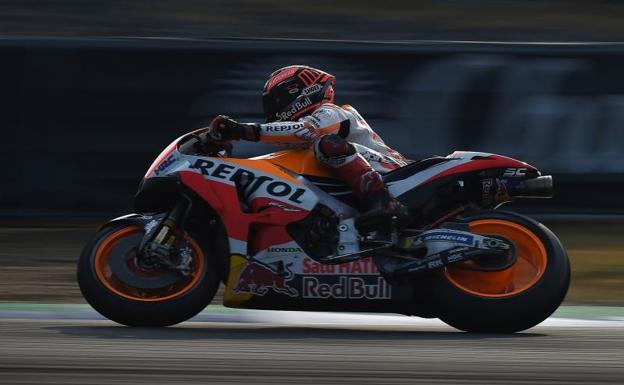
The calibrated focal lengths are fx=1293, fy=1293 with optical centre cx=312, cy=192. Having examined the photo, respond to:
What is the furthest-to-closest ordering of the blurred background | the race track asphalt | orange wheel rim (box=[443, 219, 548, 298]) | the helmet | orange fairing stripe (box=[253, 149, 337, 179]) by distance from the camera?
the blurred background, the helmet, orange fairing stripe (box=[253, 149, 337, 179]), orange wheel rim (box=[443, 219, 548, 298]), the race track asphalt

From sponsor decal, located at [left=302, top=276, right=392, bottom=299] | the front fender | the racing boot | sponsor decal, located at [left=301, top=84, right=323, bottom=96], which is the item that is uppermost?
sponsor decal, located at [left=301, top=84, right=323, bottom=96]

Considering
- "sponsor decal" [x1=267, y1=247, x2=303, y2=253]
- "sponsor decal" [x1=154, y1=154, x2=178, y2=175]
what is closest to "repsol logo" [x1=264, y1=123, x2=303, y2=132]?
"sponsor decal" [x1=154, y1=154, x2=178, y2=175]

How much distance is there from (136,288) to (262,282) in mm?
672

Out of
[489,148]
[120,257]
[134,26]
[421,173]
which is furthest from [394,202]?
[134,26]

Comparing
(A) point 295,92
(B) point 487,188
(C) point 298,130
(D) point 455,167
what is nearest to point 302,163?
(C) point 298,130

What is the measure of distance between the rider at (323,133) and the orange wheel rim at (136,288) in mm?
672

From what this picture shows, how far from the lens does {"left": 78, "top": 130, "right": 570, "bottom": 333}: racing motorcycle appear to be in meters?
6.73

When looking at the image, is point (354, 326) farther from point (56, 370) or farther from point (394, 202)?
point (56, 370)

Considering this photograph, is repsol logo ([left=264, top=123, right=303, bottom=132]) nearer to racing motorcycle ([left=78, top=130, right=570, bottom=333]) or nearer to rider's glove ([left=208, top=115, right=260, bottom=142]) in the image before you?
→ rider's glove ([left=208, top=115, right=260, bottom=142])

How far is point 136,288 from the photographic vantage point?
6.86 metres

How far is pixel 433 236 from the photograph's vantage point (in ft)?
22.3

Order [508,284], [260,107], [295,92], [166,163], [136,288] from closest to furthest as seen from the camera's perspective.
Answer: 1. [508,284]
2. [136,288]
3. [166,163]
4. [295,92]
5. [260,107]

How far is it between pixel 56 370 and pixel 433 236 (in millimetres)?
2220

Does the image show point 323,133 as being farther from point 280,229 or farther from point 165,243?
point 165,243
